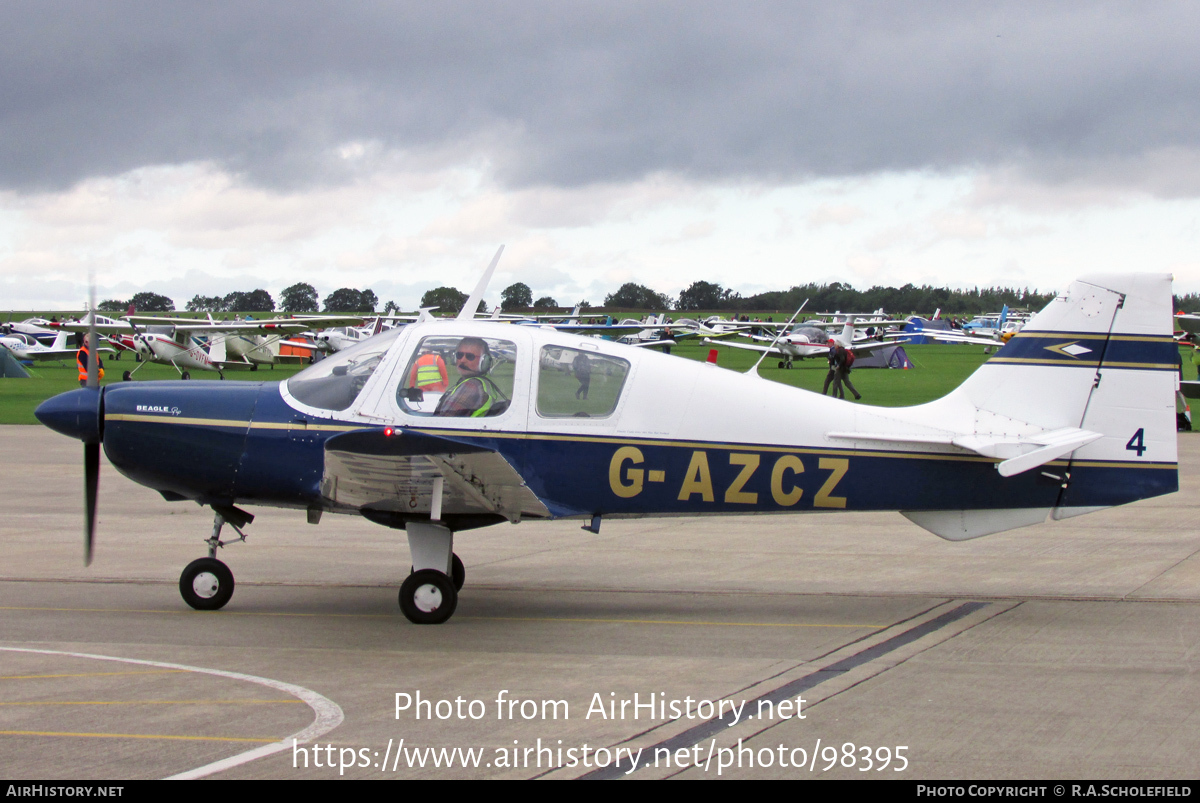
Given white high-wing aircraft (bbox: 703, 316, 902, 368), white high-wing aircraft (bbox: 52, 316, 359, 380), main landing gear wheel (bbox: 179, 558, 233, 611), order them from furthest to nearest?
white high-wing aircraft (bbox: 703, 316, 902, 368), white high-wing aircraft (bbox: 52, 316, 359, 380), main landing gear wheel (bbox: 179, 558, 233, 611)

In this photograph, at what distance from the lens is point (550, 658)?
6.53m

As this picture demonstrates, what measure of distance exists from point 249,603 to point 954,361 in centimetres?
5301

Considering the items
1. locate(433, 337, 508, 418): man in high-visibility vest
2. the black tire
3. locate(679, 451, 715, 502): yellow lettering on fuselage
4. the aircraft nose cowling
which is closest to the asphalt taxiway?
the black tire

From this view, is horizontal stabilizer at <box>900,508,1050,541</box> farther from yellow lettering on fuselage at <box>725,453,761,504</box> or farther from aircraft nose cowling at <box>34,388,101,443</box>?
aircraft nose cowling at <box>34,388,101,443</box>

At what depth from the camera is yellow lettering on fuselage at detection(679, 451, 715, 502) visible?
24.7 feet

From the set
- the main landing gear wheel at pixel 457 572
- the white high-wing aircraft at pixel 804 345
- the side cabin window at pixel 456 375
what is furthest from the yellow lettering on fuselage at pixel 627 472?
the white high-wing aircraft at pixel 804 345

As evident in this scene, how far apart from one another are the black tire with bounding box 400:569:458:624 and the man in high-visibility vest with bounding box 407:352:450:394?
1329 mm

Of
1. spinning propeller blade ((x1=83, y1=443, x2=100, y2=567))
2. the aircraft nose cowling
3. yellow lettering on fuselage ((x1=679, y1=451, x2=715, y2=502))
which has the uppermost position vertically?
the aircraft nose cowling

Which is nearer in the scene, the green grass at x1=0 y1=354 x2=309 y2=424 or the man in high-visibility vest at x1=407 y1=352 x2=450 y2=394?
the man in high-visibility vest at x1=407 y1=352 x2=450 y2=394

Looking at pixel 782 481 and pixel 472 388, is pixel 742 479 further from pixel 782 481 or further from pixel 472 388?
pixel 472 388

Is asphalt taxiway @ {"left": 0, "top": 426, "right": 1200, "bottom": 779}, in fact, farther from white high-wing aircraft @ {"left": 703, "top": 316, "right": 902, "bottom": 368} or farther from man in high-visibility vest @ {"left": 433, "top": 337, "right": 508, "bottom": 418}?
white high-wing aircraft @ {"left": 703, "top": 316, "right": 902, "bottom": 368}

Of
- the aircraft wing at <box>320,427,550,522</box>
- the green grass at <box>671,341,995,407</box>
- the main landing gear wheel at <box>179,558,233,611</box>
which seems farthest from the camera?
the green grass at <box>671,341,995,407</box>

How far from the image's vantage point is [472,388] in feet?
24.6

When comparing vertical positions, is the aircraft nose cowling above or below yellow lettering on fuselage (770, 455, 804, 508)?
above
